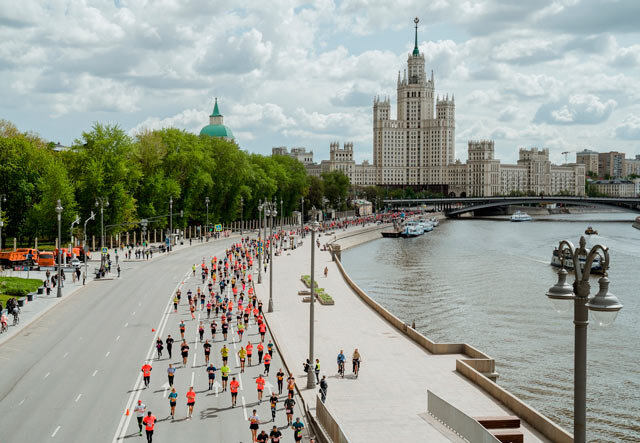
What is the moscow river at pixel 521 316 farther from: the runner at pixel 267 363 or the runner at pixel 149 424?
the runner at pixel 149 424

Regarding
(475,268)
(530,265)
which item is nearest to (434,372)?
(475,268)

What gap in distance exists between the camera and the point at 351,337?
3794cm

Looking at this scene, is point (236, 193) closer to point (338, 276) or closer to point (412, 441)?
point (338, 276)

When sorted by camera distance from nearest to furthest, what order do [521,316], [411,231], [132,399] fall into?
[132,399]
[521,316]
[411,231]

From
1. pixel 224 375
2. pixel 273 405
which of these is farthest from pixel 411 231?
pixel 273 405

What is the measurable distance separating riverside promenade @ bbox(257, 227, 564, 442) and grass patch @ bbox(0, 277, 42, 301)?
1711 centimetres

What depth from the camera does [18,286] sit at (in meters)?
50.7

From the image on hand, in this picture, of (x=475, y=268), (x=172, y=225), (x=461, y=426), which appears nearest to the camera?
(x=461, y=426)

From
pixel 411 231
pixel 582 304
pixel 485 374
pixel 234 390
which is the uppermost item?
pixel 582 304

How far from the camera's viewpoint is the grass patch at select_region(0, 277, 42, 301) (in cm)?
4919

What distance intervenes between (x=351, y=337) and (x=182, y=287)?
2140 centimetres

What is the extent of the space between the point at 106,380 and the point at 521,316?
32920 millimetres

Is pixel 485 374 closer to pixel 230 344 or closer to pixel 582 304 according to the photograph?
pixel 230 344

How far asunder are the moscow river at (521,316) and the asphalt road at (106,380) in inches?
516
